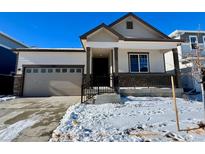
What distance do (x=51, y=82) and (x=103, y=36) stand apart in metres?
5.79

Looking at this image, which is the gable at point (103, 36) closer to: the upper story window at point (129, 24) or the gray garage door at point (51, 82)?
the upper story window at point (129, 24)

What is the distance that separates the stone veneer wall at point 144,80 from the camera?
9.53 meters

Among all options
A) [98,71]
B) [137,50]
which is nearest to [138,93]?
[137,50]

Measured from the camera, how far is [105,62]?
1195 centimetres

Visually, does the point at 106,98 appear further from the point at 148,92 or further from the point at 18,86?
the point at 18,86

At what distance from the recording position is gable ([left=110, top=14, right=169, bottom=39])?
34.4 ft

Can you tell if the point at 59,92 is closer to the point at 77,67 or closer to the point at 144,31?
the point at 77,67

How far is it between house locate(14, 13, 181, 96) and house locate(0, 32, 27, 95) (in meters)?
2.66

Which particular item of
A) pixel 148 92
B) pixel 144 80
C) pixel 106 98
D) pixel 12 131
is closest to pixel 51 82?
pixel 106 98

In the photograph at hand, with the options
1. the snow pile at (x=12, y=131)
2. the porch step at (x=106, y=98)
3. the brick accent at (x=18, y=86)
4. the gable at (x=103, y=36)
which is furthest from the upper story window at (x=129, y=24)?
the brick accent at (x=18, y=86)

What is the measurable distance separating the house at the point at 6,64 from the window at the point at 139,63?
11.5m

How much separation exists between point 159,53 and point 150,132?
8.26 metres
